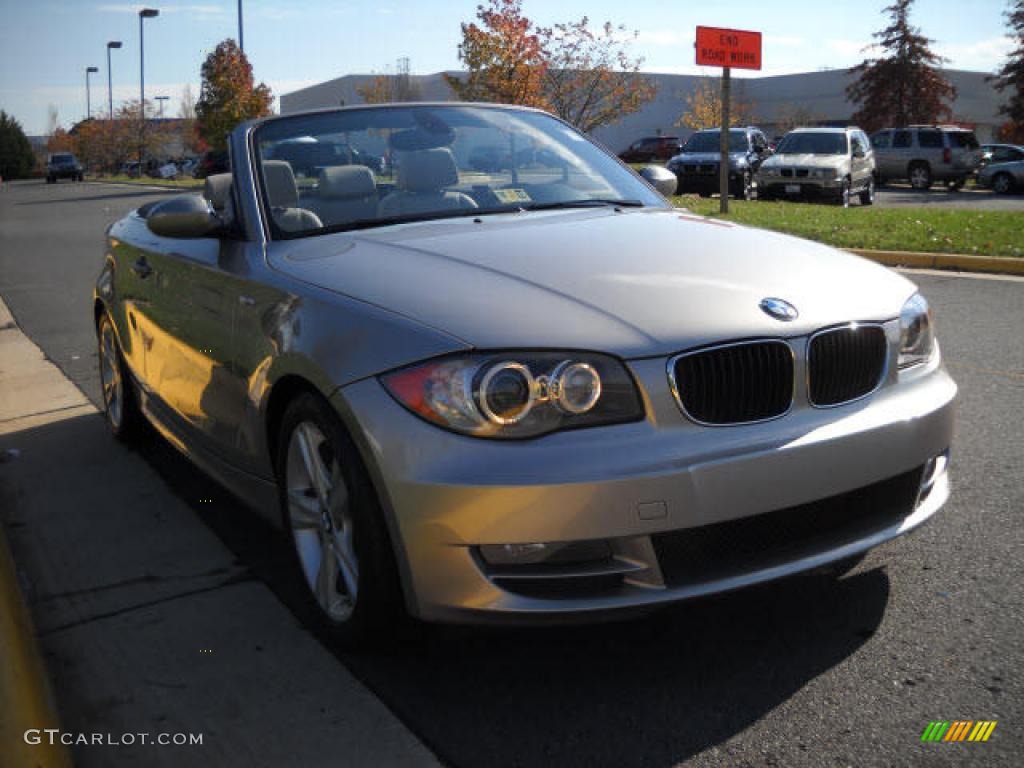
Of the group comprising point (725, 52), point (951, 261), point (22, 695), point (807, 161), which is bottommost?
point (22, 695)

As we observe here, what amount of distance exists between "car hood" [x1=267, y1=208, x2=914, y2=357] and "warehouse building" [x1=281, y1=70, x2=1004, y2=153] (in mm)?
64067

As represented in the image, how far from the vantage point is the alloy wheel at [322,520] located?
3.13 meters

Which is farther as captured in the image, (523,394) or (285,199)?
(285,199)

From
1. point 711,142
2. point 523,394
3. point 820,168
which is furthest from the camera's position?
point 711,142

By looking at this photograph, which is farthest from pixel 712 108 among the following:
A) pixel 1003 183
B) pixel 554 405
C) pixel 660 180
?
pixel 554 405

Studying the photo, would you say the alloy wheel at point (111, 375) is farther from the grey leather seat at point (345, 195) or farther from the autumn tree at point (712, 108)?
the autumn tree at point (712, 108)

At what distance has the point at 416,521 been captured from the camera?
2.72 m

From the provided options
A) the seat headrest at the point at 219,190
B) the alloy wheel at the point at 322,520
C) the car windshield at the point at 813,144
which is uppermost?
the car windshield at the point at 813,144

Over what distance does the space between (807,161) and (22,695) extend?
74.6 feet

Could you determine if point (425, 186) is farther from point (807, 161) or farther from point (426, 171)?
point (807, 161)

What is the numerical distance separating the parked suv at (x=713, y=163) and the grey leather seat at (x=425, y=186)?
69.4 ft

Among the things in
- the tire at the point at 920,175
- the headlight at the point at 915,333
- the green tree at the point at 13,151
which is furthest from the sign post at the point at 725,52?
the green tree at the point at 13,151

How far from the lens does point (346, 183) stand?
4.07 meters

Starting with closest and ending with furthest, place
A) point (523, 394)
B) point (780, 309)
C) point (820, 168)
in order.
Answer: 1. point (523, 394)
2. point (780, 309)
3. point (820, 168)
